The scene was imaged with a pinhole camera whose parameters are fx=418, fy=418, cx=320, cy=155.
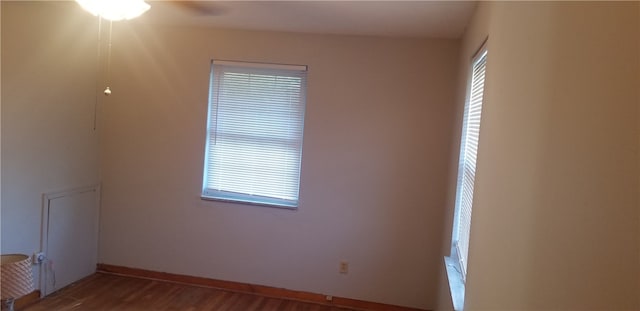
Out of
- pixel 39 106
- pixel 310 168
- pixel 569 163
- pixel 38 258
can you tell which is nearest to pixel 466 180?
pixel 310 168

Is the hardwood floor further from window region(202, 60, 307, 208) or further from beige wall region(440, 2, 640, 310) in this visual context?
beige wall region(440, 2, 640, 310)

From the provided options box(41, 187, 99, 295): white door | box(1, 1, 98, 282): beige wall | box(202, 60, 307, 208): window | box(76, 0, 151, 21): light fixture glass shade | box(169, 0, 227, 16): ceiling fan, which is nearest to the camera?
box(76, 0, 151, 21): light fixture glass shade

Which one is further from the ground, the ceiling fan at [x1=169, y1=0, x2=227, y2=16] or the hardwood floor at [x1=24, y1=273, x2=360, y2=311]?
the ceiling fan at [x1=169, y1=0, x2=227, y2=16]

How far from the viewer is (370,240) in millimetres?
3475

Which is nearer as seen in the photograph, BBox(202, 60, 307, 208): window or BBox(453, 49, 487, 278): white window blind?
BBox(453, 49, 487, 278): white window blind

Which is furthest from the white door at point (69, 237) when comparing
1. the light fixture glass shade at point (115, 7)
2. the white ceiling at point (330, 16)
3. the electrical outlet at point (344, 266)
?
the electrical outlet at point (344, 266)

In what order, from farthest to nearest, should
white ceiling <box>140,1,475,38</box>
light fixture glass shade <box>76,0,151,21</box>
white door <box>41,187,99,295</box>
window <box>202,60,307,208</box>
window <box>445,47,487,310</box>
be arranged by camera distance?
1. window <box>202,60,307,208</box>
2. white door <box>41,187,99,295</box>
3. white ceiling <box>140,1,475,38</box>
4. window <box>445,47,487,310</box>
5. light fixture glass shade <box>76,0,151,21</box>

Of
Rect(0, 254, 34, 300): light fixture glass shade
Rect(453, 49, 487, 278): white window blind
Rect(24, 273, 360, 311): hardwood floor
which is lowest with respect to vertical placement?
Rect(24, 273, 360, 311): hardwood floor

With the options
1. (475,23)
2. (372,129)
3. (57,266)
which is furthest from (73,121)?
(475,23)

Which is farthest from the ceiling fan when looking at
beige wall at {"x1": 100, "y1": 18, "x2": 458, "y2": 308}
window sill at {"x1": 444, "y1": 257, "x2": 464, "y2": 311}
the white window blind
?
window sill at {"x1": 444, "y1": 257, "x2": 464, "y2": 311}

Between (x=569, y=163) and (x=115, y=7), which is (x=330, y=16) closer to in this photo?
(x=115, y=7)

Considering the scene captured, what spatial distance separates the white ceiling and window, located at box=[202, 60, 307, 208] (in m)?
0.40

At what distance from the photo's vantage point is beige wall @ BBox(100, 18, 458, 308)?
11.0ft

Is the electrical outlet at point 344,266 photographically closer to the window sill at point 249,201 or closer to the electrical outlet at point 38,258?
the window sill at point 249,201
